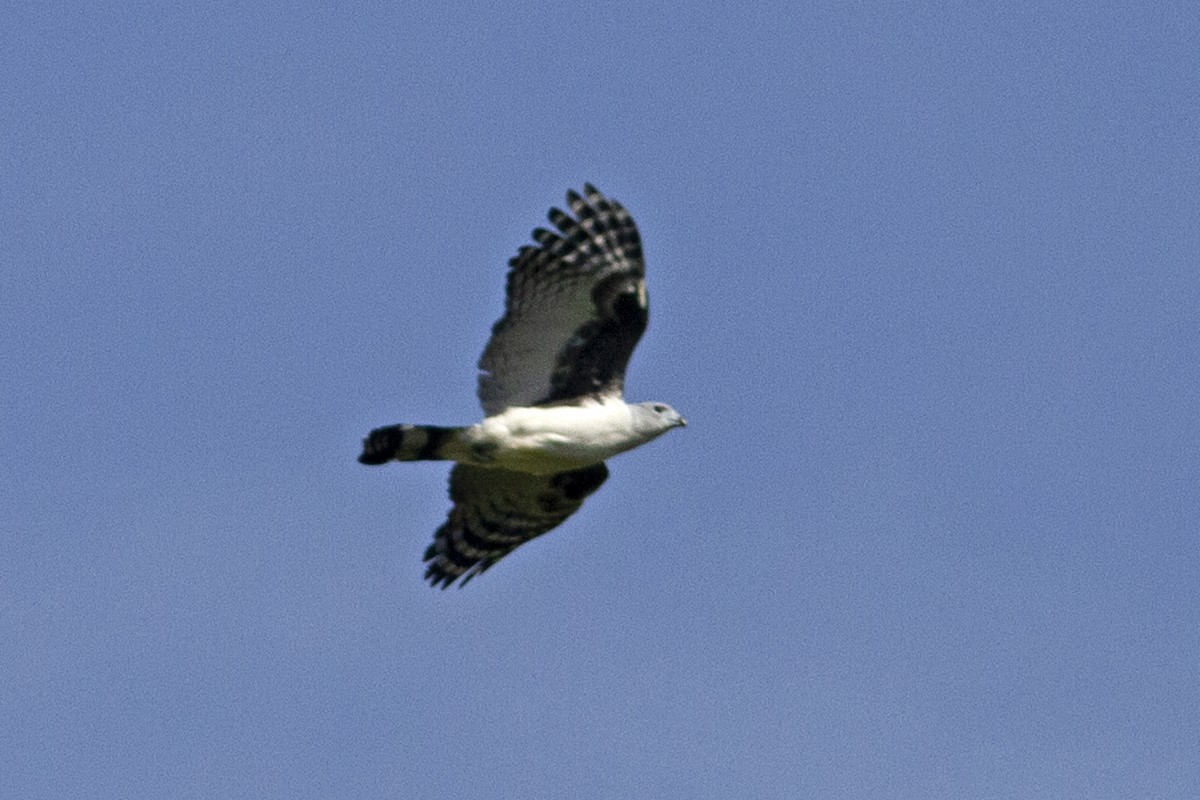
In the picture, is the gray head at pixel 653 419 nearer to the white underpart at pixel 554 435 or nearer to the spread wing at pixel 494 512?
the white underpart at pixel 554 435

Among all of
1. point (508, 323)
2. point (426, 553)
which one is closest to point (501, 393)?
point (508, 323)

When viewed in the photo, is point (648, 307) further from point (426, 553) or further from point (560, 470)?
point (426, 553)

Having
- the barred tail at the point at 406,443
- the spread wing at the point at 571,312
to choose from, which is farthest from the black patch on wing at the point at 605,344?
the barred tail at the point at 406,443

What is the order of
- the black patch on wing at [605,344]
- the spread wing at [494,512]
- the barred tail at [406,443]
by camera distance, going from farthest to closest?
the spread wing at [494,512]
the black patch on wing at [605,344]
the barred tail at [406,443]

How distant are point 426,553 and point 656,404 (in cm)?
296

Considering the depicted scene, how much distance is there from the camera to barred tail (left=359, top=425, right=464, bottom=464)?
2317cm

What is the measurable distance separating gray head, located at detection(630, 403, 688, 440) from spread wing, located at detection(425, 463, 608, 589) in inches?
46.9

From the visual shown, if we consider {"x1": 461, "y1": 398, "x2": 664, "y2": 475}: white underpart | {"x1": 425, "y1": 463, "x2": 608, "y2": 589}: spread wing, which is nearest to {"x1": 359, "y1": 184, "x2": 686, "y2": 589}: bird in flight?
{"x1": 461, "y1": 398, "x2": 664, "y2": 475}: white underpart

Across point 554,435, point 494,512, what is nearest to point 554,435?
point 554,435

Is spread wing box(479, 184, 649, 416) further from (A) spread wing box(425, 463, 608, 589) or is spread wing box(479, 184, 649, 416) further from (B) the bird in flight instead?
(A) spread wing box(425, 463, 608, 589)

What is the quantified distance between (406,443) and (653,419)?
207cm

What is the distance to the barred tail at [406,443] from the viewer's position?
2317cm

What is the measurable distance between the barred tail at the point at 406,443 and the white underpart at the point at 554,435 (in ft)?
0.54

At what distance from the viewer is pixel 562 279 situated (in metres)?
23.7
